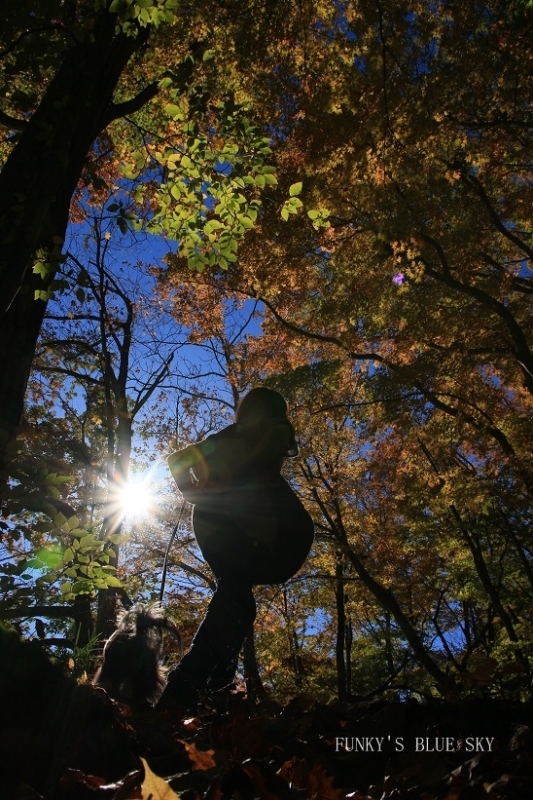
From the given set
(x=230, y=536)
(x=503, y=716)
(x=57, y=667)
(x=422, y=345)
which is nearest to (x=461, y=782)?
(x=503, y=716)

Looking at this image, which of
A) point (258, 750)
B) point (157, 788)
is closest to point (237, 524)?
point (258, 750)

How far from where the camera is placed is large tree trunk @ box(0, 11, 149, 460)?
203 centimetres

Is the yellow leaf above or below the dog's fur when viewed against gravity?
below

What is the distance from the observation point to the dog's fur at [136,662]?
2785 mm

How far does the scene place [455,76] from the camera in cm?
677

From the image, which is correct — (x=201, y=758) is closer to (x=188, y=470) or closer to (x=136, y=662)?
(x=136, y=662)

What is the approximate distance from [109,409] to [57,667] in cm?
892

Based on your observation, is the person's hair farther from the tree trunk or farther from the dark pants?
the tree trunk

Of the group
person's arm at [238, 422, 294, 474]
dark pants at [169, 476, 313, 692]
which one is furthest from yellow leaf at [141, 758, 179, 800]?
person's arm at [238, 422, 294, 474]

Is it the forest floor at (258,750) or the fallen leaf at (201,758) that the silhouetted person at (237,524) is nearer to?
the forest floor at (258,750)

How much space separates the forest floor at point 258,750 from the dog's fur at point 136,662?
781 mm

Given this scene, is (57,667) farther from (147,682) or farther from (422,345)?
(422,345)

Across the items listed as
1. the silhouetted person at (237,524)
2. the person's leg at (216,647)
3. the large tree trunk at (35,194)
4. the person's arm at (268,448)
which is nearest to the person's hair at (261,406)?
the silhouetted person at (237,524)

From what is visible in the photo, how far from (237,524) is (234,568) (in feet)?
0.99
